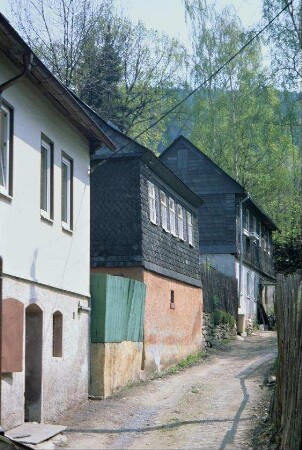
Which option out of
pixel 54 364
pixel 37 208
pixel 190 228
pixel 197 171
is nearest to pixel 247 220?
pixel 197 171

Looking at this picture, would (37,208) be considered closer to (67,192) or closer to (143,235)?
(67,192)

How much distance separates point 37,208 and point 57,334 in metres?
2.57

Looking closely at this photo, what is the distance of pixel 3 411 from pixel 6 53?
5186mm

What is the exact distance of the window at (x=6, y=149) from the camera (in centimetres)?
1304

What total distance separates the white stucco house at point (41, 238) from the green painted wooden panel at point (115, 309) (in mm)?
363

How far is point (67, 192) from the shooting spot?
→ 16.8 m

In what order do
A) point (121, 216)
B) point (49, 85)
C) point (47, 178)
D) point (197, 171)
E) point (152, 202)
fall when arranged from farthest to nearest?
point (197, 171)
point (152, 202)
point (121, 216)
point (47, 178)
point (49, 85)

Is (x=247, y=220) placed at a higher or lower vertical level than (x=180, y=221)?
higher

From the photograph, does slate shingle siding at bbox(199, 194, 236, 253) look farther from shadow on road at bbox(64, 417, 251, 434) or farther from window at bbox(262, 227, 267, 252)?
shadow on road at bbox(64, 417, 251, 434)

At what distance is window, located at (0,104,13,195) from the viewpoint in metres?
13.0

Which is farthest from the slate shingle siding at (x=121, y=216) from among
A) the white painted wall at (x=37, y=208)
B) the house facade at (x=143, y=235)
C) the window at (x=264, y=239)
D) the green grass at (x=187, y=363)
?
the window at (x=264, y=239)

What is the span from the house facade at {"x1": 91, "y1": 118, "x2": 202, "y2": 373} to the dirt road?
1272 millimetres

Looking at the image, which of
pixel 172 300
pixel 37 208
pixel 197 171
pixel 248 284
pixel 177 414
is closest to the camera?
pixel 37 208

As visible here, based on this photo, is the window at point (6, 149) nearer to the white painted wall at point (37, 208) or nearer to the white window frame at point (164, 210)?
the white painted wall at point (37, 208)
